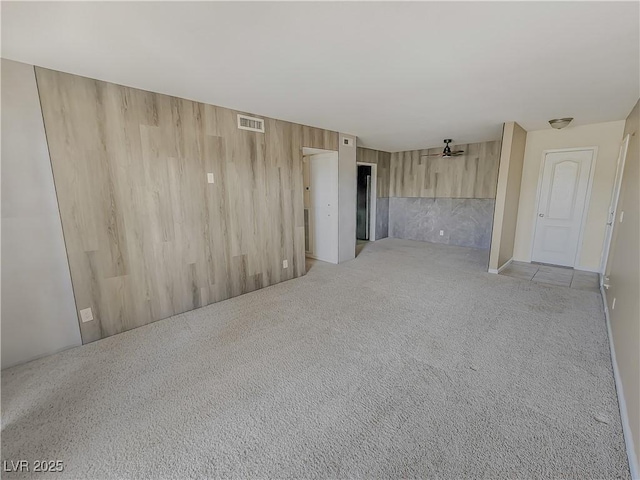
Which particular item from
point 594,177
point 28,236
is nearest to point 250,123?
point 28,236

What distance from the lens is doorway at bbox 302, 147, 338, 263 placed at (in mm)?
4777

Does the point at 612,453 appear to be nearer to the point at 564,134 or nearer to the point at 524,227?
the point at 524,227

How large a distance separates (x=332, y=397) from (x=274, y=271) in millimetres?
2328

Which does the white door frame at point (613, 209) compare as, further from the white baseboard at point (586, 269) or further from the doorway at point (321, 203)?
the doorway at point (321, 203)

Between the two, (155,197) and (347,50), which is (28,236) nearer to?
(155,197)

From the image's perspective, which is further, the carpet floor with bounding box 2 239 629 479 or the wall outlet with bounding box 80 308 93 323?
the wall outlet with bounding box 80 308 93 323

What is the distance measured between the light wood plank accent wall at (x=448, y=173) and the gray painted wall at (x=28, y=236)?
6.54 metres

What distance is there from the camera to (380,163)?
6883 millimetres

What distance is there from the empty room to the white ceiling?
0.8 inches

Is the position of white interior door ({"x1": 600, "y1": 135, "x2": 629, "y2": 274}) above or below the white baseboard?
above

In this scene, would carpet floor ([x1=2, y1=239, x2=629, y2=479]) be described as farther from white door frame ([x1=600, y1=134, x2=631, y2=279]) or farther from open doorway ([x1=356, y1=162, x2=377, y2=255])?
open doorway ([x1=356, y1=162, x2=377, y2=255])

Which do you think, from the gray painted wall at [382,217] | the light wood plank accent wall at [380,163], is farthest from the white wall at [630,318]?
the gray painted wall at [382,217]

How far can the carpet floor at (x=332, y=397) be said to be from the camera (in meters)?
1.41

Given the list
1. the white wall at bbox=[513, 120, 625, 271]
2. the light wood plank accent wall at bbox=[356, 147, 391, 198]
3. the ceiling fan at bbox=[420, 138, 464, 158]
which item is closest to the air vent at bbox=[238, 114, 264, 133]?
the light wood plank accent wall at bbox=[356, 147, 391, 198]
